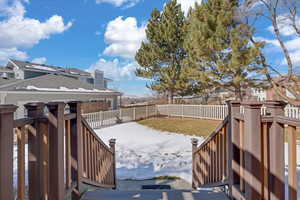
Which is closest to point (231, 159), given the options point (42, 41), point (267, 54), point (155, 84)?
point (267, 54)

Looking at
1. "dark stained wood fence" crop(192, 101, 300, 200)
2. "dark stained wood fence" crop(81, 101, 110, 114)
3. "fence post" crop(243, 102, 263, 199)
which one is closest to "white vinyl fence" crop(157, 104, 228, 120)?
"dark stained wood fence" crop(81, 101, 110, 114)

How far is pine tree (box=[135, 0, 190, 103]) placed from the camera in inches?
532

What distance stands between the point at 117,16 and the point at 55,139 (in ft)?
55.1

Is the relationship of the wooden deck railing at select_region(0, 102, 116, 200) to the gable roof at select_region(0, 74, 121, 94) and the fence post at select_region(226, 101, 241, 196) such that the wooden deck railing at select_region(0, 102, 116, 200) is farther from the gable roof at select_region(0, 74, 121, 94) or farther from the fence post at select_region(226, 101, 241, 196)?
the gable roof at select_region(0, 74, 121, 94)

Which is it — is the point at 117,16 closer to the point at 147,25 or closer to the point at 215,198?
the point at 147,25

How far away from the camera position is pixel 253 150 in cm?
151

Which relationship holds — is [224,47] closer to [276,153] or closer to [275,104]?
[275,104]

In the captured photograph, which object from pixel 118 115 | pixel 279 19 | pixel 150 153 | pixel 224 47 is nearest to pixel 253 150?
pixel 150 153

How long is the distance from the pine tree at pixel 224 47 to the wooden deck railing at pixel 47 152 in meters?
9.11

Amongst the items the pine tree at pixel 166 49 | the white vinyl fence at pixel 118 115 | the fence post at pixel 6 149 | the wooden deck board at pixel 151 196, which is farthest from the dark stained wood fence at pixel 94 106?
the fence post at pixel 6 149

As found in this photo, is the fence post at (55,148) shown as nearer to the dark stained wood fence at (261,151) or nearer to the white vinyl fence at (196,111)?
the dark stained wood fence at (261,151)

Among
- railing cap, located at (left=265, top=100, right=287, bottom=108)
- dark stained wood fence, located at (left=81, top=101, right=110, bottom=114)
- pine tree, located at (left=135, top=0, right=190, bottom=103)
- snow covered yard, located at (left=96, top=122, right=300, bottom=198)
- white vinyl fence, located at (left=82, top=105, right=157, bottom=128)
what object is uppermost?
pine tree, located at (left=135, top=0, right=190, bottom=103)

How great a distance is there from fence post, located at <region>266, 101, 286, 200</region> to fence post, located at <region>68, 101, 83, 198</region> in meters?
1.78

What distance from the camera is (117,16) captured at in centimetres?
1652
